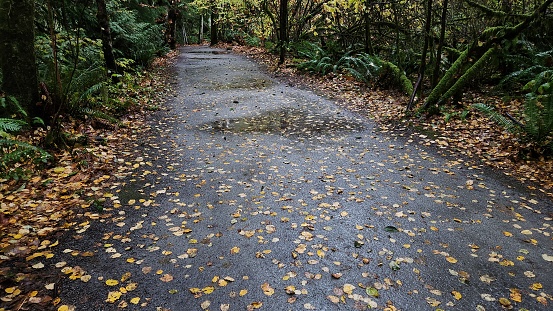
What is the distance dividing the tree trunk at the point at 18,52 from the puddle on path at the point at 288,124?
337 centimetres

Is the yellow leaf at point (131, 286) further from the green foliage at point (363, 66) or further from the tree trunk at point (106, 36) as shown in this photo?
the green foliage at point (363, 66)

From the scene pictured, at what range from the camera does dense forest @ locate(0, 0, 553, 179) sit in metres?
5.70

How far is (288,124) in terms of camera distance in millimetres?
8500

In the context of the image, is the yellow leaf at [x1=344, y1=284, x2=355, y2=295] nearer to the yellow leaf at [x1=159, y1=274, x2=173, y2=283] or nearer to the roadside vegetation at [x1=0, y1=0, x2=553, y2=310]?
the yellow leaf at [x1=159, y1=274, x2=173, y2=283]

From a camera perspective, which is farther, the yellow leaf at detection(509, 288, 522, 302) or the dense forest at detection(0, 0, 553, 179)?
the dense forest at detection(0, 0, 553, 179)

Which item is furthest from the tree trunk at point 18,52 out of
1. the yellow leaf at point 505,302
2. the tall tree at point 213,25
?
the tall tree at point 213,25

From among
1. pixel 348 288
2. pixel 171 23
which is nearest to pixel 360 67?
pixel 348 288

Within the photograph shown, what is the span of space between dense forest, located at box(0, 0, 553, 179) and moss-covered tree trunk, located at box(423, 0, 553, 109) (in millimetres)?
24

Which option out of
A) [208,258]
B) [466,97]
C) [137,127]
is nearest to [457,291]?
[208,258]

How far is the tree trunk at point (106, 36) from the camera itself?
9188mm

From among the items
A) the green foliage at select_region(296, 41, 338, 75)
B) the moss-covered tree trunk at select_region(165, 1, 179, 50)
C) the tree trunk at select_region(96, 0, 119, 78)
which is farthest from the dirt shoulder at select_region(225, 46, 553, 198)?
the moss-covered tree trunk at select_region(165, 1, 179, 50)

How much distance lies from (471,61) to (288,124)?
186 inches

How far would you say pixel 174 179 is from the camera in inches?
218

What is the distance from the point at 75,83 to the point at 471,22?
1076 centimetres
